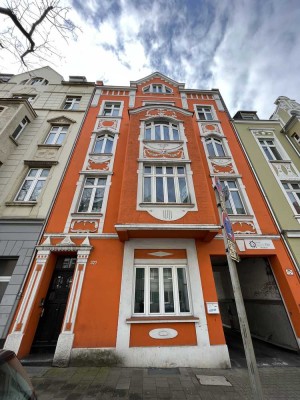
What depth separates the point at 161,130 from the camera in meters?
10.4

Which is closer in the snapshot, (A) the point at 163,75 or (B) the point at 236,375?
(B) the point at 236,375

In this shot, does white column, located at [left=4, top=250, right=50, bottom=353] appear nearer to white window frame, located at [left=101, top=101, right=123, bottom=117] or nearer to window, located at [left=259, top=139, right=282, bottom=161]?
white window frame, located at [left=101, top=101, right=123, bottom=117]

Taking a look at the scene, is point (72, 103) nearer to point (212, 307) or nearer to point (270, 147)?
point (270, 147)

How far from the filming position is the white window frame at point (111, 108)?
12.5 metres

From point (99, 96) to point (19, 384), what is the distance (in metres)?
15.3

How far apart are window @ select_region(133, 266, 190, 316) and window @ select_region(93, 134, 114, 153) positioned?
679cm

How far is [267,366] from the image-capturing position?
5.32 m

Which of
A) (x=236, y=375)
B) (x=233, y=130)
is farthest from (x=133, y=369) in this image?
(x=233, y=130)

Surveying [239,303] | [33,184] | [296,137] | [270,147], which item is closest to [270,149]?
[270,147]

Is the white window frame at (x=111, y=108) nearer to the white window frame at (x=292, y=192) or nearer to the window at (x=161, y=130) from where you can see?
the window at (x=161, y=130)

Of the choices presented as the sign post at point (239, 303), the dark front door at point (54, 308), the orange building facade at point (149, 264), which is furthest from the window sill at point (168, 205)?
the dark front door at point (54, 308)

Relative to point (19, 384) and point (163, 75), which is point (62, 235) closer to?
point (19, 384)

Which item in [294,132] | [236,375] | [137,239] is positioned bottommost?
[236,375]

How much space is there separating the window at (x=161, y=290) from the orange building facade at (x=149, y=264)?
0.11ft
